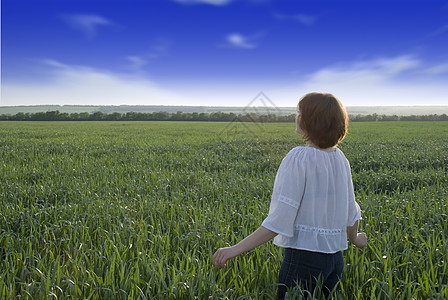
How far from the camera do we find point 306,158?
1875mm

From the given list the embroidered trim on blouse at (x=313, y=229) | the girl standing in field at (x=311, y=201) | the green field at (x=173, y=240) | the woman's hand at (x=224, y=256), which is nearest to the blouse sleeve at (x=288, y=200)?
the girl standing in field at (x=311, y=201)

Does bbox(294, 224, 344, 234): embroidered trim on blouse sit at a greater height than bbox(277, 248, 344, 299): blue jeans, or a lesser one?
greater

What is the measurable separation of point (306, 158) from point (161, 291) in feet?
5.33

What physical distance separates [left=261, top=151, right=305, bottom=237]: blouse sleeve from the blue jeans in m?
0.31

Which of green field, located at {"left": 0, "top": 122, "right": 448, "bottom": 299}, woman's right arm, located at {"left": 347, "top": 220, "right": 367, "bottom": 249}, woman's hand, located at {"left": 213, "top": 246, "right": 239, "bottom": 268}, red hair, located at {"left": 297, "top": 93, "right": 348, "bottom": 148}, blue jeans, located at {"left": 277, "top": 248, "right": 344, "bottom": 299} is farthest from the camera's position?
green field, located at {"left": 0, "top": 122, "right": 448, "bottom": 299}

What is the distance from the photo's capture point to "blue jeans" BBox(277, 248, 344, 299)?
206 centimetres

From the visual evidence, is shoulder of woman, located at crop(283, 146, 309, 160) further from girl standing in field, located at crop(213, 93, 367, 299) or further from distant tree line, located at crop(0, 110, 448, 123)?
distant tree line, located at crop(0, 110, 448, 123)

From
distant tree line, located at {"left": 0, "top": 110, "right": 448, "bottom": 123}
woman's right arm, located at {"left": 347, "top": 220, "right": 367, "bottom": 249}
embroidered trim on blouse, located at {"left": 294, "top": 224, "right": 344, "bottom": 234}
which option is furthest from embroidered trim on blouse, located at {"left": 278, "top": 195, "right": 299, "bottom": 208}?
distant tree line, located at {"left": 0, "top": 110, "right": 448, "bottom": 123}

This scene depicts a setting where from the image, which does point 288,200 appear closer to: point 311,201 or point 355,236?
point 311,201

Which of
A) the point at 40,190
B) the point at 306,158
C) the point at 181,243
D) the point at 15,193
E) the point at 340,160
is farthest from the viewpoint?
the point at 40,190

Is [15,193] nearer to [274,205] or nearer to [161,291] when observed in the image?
[161,291]

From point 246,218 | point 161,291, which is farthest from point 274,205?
point 246,218

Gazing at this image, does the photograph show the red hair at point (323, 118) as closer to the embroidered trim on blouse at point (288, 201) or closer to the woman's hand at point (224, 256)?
the embroidered trim on blouse at point (288, 201)

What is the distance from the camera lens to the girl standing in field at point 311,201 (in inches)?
72.6
